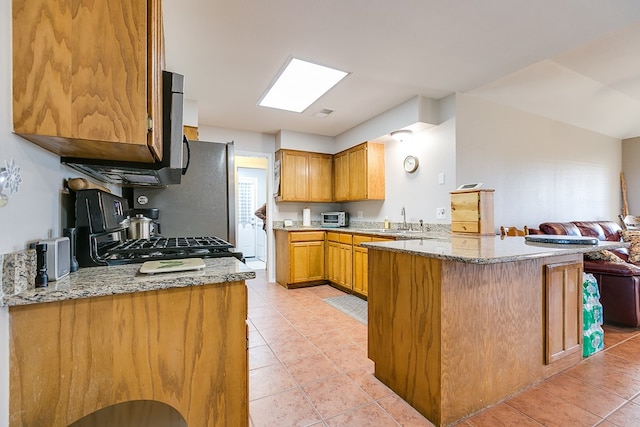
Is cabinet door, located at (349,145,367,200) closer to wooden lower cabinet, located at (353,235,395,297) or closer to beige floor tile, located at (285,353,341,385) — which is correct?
wooden lower cabinet, located at (353,235,395,297)

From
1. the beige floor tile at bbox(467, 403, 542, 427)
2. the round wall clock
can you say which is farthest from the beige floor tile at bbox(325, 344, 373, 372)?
the round wall clock

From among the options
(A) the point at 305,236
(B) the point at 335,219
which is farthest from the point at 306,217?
(A) the point at 305,236

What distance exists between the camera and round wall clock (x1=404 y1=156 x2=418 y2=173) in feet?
12.5

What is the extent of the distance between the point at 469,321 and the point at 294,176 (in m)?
3.60

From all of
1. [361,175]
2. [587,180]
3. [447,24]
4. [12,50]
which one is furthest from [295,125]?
[587,180]

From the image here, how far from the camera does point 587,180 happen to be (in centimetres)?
494

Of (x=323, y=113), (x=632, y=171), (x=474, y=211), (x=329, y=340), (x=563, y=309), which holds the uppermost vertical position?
(x=323, y=113)

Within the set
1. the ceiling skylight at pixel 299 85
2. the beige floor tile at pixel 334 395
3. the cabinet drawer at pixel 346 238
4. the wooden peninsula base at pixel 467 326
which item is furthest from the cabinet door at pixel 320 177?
the beige floor tile at pixel 334 395

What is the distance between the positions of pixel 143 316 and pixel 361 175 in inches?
148

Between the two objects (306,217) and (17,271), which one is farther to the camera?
(306,217)

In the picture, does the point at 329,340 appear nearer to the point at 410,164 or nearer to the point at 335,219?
the point at 410,164

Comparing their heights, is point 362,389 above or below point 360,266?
below

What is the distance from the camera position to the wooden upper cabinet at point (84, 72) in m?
0.88

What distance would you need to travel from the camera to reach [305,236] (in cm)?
448
